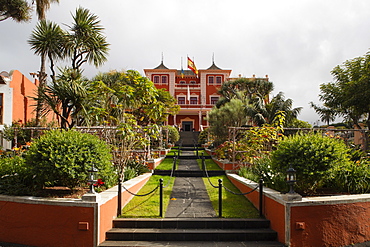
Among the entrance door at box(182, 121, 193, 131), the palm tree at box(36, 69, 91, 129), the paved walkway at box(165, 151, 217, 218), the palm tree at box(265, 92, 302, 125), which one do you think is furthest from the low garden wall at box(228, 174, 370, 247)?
the entrance door at box(182, 121, 193, 131)

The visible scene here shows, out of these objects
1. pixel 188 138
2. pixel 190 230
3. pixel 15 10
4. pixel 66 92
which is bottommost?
pixel 190 230

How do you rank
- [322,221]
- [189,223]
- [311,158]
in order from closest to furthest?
[322,221] → [311,158] → [189,223]

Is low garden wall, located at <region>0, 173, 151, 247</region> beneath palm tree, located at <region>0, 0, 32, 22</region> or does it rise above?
beneath

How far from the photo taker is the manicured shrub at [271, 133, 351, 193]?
18.6 feet

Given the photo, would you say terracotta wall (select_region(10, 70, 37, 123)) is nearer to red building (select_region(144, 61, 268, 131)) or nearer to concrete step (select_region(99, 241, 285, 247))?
concrete step (select_region(99, 241, 285, 247))

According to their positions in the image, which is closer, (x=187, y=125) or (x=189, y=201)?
(x=189, y=201)

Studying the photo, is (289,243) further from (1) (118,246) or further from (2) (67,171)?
(2) (67,171)

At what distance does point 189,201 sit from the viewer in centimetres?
746

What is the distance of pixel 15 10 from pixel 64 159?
13.1 m

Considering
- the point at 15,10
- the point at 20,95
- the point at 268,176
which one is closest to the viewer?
the point at 268,176

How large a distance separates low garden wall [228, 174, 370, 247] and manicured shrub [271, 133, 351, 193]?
535mm

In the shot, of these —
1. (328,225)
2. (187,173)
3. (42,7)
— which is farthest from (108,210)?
(42,7)

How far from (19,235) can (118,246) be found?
2003 millimetres

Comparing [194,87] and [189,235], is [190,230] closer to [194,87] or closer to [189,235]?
[189,235]
